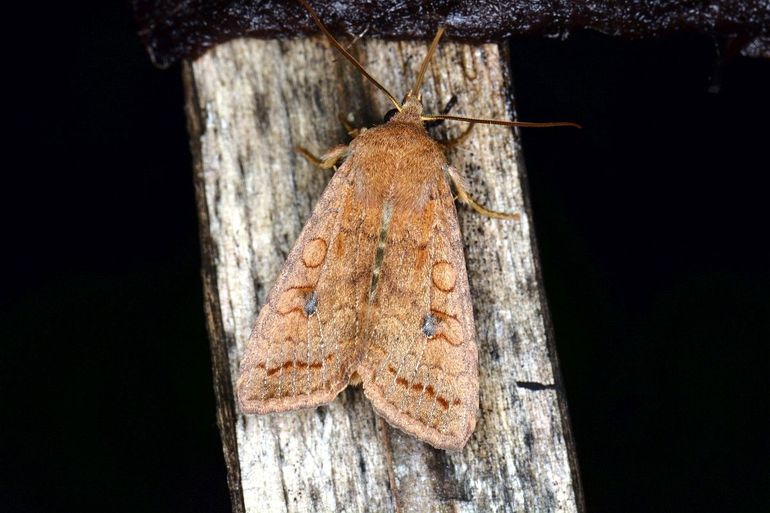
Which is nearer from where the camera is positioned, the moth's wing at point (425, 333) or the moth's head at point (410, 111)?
the moth's wing at point (425, 333)

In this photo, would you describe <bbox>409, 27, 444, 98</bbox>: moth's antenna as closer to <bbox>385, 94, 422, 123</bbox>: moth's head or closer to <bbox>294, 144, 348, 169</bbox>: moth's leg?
<bbox>385, 94, 422, 123</bbox>: moth's head

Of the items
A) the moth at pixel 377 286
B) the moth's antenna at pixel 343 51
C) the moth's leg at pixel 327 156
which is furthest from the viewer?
the moth's leg at pixel 327 156

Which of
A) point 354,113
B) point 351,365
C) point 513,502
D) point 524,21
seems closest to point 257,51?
point 354,113

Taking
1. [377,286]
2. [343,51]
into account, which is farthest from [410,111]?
[377,286]

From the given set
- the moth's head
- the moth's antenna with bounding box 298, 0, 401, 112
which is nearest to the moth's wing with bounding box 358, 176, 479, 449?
the moth's head

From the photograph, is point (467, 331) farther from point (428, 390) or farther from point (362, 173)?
point (362, 173)

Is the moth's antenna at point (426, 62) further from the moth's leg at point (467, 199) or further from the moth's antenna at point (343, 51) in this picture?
the moth's leg at point (467, 199)

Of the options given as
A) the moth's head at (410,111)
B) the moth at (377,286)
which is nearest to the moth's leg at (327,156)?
the moth at (377,286)

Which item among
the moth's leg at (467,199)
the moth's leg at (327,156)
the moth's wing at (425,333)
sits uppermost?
the moth's leg at (327,156)
